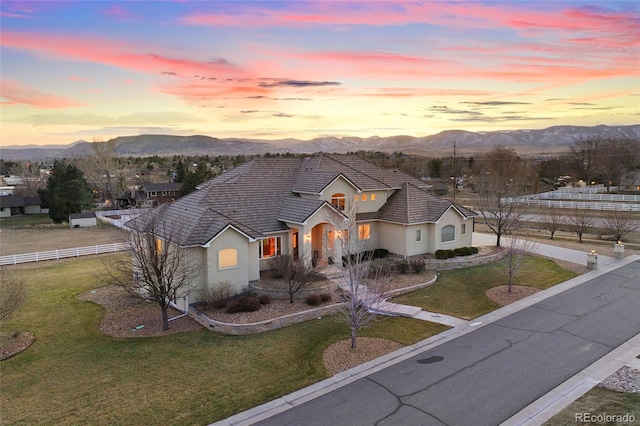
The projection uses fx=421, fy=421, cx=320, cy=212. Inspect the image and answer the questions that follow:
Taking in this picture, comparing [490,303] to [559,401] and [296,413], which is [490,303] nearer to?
[559,401]

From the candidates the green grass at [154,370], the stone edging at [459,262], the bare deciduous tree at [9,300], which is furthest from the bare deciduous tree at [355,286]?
the bare deciduous tree at [9,300]

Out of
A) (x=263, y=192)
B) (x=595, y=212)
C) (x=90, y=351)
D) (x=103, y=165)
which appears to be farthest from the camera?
(x=103, y=165)

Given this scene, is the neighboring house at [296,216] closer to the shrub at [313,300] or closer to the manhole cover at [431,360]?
the shrub at [313,300]

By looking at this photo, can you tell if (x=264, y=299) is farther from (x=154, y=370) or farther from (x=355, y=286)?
(x=154, y=370)

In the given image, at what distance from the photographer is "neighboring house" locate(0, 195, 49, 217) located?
65.7 metres

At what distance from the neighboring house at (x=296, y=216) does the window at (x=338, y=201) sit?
7cm

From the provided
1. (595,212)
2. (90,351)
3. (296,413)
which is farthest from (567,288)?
(595,212)

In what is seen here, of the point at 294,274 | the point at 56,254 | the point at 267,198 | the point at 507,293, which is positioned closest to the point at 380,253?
the point at 267,198

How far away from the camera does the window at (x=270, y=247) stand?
1008 inches

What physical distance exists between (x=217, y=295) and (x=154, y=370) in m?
6.45

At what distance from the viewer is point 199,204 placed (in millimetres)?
24672

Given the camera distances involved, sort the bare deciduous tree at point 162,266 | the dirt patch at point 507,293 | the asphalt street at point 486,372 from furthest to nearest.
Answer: the dirt patch at point 507,293 < the bare deciduous tree at point 162,266 < the asphalt street at point 486,372

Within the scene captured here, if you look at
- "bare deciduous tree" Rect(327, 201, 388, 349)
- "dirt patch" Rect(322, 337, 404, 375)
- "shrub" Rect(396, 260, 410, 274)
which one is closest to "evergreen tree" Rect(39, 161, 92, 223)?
"bare deciduous tree" Rect(327, 201, 388, 349)

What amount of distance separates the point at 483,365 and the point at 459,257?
1532 centimetres
